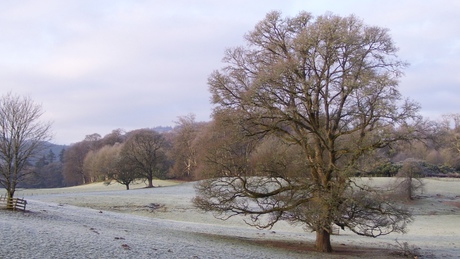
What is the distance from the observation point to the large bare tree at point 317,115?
67.3 feet

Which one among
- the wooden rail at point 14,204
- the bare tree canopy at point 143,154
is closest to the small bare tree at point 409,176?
the bare tree canopy at point 143,154

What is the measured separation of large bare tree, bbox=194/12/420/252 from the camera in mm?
20500

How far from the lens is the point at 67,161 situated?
142 meters

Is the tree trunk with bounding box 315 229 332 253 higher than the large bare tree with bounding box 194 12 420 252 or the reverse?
the reverse

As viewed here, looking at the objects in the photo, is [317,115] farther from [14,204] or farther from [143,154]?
[143,154]

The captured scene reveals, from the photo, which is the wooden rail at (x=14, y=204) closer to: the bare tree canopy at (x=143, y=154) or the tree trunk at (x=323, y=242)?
the tree trunk at (x=323, y=242)

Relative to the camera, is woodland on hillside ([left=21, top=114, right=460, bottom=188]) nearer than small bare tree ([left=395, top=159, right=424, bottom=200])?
Yes

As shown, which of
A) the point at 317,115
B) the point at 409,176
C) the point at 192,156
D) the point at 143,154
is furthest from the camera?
the point at 192,156

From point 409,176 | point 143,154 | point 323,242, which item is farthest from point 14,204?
point 143,154

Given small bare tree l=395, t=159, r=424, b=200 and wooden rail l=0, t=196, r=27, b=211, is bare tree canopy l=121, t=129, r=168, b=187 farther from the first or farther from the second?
wooden rail l=0, t=196, r=27, b=211

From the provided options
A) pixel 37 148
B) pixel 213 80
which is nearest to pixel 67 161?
pixel 37 148

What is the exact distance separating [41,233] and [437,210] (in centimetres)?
4997

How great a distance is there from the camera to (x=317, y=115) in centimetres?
2203

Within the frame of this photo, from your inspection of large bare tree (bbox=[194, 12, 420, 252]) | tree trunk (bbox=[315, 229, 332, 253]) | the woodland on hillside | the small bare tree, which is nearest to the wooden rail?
the woodland on hillside
